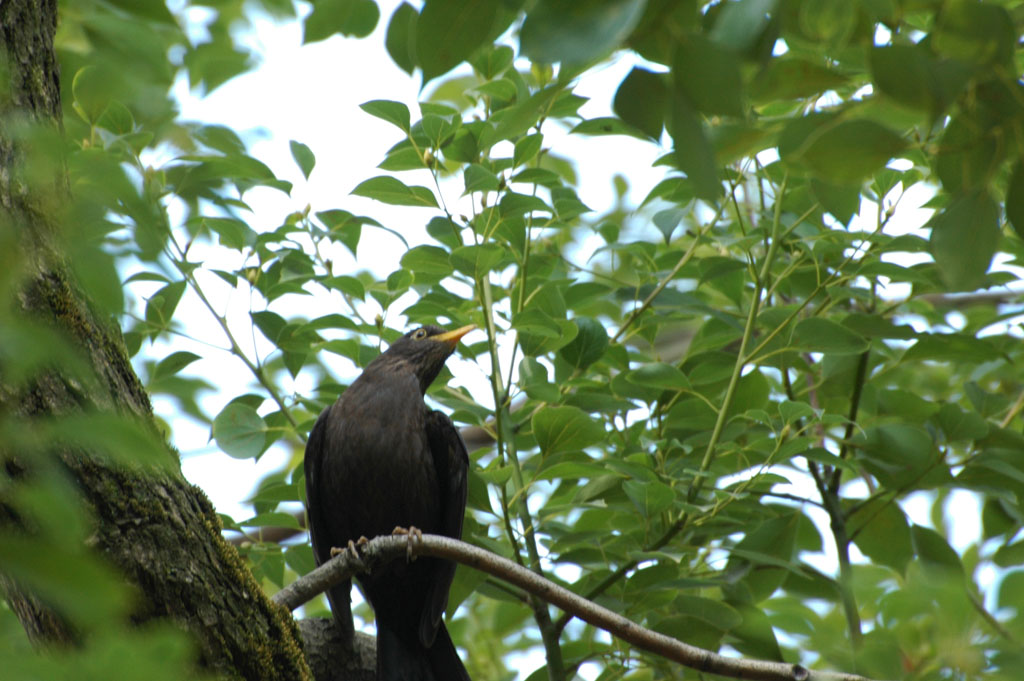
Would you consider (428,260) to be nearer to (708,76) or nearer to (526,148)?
(526,148)

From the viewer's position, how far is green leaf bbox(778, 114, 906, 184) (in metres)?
1.39

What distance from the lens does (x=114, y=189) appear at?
3.44 feet

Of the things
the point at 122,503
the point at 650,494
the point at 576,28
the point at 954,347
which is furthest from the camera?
the point at 954,347

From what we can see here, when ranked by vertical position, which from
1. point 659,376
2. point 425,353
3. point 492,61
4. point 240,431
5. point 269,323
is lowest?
point 240,431

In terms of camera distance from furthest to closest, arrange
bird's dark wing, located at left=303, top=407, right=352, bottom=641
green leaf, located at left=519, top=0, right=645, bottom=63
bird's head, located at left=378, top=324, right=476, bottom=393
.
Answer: bird's head, located at left=378, top=324, right=476, bottom=393 → bird's dark wing, located at left=303, top=407, right=352, bottom=641 → green leaf, located at left=519, top=0, right=645, bottom=63

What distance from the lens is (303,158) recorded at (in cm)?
411

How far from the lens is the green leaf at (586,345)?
3.87m

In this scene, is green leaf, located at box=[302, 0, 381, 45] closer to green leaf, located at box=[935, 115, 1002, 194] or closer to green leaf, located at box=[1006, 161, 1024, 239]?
green leaf, located at box=[935, 115, 1002, 194]

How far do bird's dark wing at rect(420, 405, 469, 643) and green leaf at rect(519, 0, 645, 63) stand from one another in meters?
2.87

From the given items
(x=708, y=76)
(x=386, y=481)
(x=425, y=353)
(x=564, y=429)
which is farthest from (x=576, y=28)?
(x=425, y=353)

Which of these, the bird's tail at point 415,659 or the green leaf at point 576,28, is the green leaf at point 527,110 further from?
the bird's tail at point 415,659

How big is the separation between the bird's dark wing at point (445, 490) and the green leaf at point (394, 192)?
107 cm

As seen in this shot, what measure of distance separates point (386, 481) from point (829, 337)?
7.04ft

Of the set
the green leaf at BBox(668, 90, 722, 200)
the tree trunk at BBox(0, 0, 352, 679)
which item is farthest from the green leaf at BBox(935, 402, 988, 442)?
the green leaf at BBox(668, 90, 722, 200)
